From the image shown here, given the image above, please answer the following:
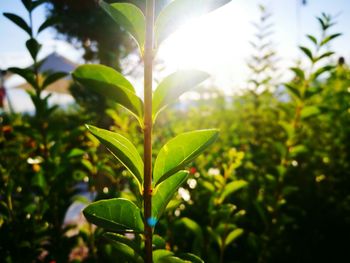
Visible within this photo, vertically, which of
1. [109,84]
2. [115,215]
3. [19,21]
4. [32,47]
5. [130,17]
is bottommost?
[115,215]

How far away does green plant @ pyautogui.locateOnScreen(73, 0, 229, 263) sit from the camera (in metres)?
0.77

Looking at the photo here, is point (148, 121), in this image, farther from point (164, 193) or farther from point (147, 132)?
point (164, 193)

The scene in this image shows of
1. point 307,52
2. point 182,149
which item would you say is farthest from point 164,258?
point 307,52

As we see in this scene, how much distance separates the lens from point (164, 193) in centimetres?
88

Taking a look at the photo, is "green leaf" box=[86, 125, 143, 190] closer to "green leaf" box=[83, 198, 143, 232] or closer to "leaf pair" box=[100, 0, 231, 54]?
"green leaf" box=[83, 198, 143, 232]

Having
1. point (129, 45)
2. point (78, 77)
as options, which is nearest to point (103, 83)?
point (78, 77)

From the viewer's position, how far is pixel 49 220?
218 cm

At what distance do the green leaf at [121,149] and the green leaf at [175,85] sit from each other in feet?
0.42

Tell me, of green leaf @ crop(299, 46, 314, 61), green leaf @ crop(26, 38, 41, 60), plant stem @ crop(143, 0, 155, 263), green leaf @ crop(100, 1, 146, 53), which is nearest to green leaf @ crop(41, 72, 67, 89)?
green leaf @ crop(26, 38, 41, 60)

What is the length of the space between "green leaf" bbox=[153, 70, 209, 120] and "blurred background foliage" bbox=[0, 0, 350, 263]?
53cm

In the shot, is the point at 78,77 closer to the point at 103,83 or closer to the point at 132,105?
the point at 103,83

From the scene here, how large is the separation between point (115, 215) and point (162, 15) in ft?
1.91

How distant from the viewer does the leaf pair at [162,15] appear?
792mm

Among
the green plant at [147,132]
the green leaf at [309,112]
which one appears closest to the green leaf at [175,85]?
the green plant at [147,132]
